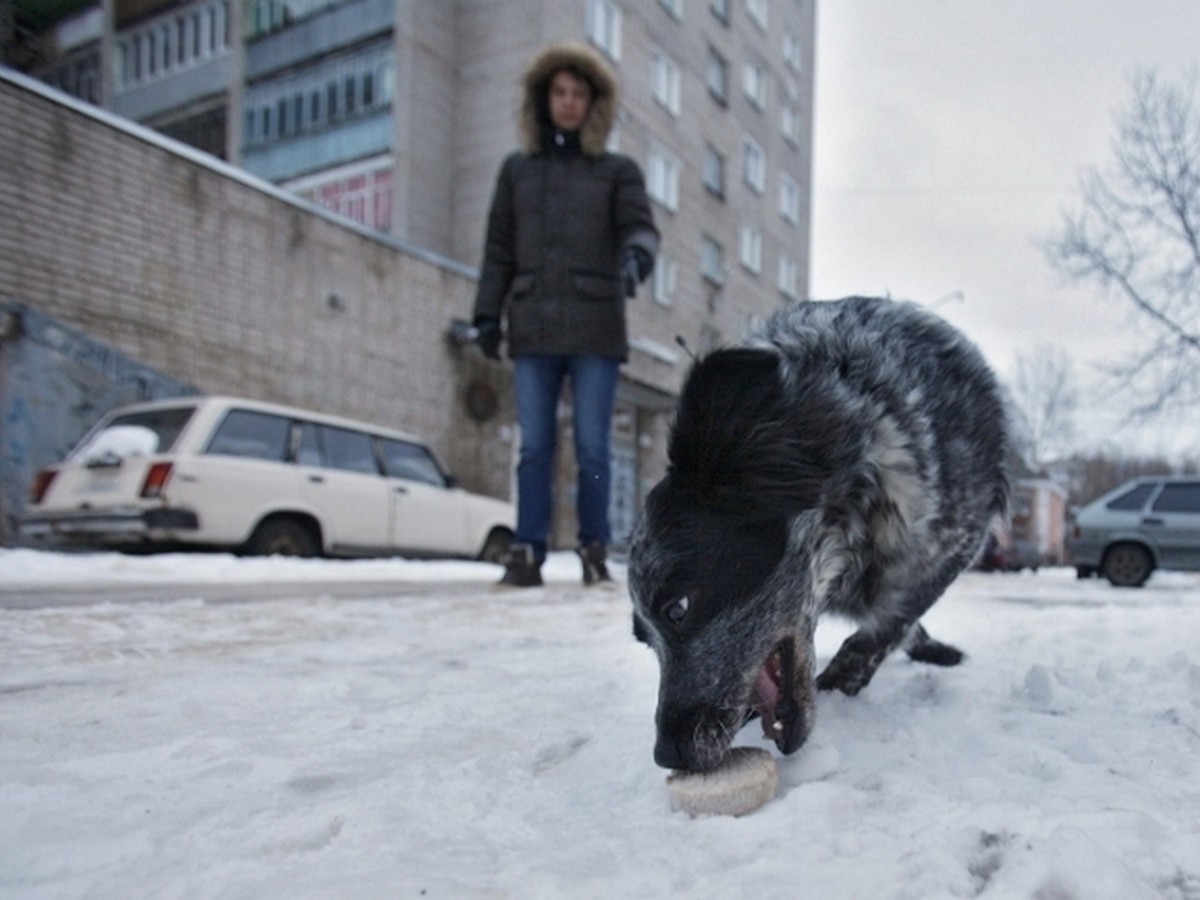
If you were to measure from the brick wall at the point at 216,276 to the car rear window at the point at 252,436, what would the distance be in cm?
356

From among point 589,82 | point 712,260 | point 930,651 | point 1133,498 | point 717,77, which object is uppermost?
point 717,77

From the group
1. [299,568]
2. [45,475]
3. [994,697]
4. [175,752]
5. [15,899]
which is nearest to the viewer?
[15,899]

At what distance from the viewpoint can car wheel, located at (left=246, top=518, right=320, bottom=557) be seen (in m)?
7.38

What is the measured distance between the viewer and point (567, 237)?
4684 mm

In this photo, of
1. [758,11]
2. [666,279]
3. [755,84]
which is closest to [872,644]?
[666,279]

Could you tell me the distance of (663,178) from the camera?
21.8 m

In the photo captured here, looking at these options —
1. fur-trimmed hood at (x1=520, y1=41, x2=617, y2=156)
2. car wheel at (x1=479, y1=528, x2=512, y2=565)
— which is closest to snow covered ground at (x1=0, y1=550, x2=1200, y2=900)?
fur-trimmed hood at (x1=520, y1=41, x2=617, y2=156)

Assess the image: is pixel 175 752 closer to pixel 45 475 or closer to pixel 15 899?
pixel 15 899

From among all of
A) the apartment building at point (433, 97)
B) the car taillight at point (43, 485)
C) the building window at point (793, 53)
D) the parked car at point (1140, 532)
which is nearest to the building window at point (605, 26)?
the apartment building at point (433, 97)

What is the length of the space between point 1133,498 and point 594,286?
10.6 m

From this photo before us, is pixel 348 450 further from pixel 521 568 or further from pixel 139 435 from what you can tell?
pixel 521 568

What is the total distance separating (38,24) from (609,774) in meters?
23.7

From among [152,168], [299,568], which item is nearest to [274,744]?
[299,568]

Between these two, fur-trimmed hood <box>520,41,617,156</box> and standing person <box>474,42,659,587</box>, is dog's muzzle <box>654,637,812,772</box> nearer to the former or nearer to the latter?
standing person <box>474,42,659,587</box>
